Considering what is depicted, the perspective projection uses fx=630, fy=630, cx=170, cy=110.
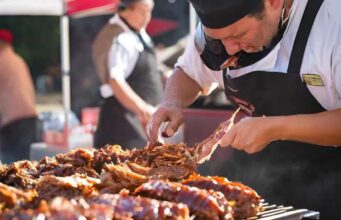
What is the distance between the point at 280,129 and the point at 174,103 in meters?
1.02

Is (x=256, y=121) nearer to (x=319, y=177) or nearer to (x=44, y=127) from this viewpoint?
(x=319, y=177)

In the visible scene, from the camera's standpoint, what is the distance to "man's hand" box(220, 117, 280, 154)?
3057 mm

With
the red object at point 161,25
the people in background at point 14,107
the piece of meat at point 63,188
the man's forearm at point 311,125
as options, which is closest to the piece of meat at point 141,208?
the piece of meat at point 63,188

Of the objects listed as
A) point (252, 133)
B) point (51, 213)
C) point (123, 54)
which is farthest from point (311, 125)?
point (123, 54)

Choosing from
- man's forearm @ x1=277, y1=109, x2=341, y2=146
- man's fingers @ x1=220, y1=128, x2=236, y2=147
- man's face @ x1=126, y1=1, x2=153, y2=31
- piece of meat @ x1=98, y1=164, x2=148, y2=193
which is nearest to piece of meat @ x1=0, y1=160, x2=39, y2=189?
piece of meat @ x1=98, y1=164, x2=148, y2=193

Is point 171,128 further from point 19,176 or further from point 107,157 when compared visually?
point 19,176

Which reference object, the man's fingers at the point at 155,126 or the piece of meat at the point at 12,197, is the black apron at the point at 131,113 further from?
the piece of meat at the point at 12,197

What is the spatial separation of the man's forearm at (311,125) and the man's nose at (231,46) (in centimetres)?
40

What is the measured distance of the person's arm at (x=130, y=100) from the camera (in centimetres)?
659

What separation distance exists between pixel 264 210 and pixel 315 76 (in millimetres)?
801

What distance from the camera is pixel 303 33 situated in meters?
3.31

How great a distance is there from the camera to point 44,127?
30.4ft

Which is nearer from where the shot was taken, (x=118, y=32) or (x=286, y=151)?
(x=286, y=151)

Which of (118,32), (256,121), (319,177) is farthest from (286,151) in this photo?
(118,32)
